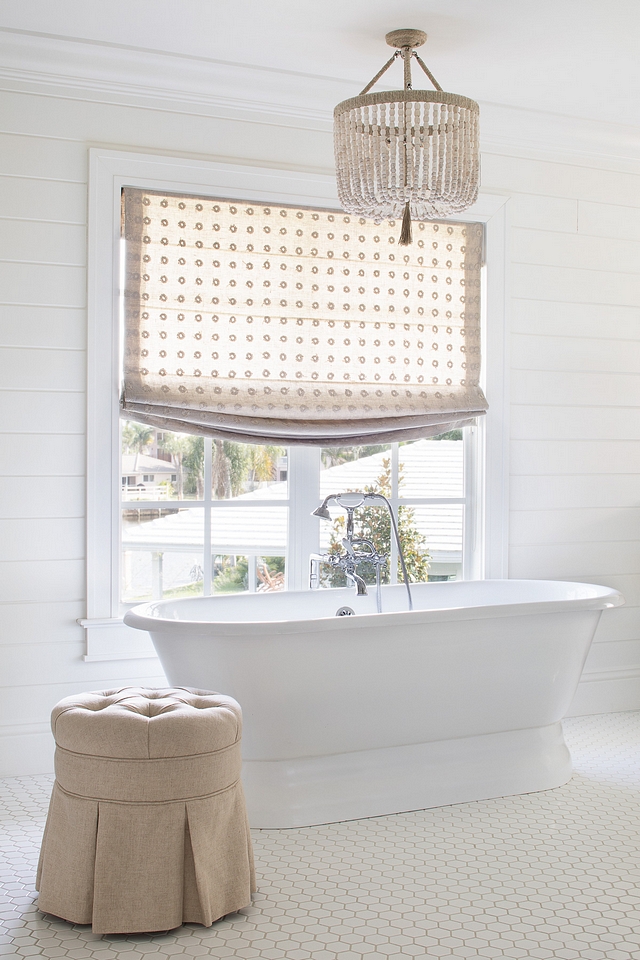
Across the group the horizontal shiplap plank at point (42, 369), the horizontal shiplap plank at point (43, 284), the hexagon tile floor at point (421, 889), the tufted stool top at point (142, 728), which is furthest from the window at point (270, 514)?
the tufted stool top at point (142, 728)

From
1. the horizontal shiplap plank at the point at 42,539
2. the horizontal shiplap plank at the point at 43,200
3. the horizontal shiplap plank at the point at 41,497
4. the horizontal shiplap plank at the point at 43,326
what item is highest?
the horizontal shiplap plank at the point at 43,200

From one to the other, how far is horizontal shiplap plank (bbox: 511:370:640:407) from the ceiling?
1165mm

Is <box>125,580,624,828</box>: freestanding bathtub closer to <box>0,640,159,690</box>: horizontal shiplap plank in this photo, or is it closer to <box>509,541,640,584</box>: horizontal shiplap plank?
<box>0,640,159,690</box>: horizontal shiplap plank

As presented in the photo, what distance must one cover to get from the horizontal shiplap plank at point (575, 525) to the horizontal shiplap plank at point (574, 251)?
1.11 meters

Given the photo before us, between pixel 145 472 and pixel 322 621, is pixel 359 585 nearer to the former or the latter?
pixel 322 621

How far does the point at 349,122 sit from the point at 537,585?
1.93 metres

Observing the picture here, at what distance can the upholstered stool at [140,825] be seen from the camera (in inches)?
78.3

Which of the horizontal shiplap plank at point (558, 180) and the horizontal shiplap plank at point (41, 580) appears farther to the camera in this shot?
the horizontal shiplap plank at point (558, 180)

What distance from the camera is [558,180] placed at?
3.91 m

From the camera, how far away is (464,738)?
115 inches

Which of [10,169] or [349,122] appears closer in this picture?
[349,122]

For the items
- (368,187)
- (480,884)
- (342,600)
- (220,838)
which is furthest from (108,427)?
(480,884)

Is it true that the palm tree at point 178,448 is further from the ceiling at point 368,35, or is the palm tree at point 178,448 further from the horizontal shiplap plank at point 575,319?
the horizontal shiplap plank at point 575,319

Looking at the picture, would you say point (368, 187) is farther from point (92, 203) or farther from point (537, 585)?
point (537, 585)
